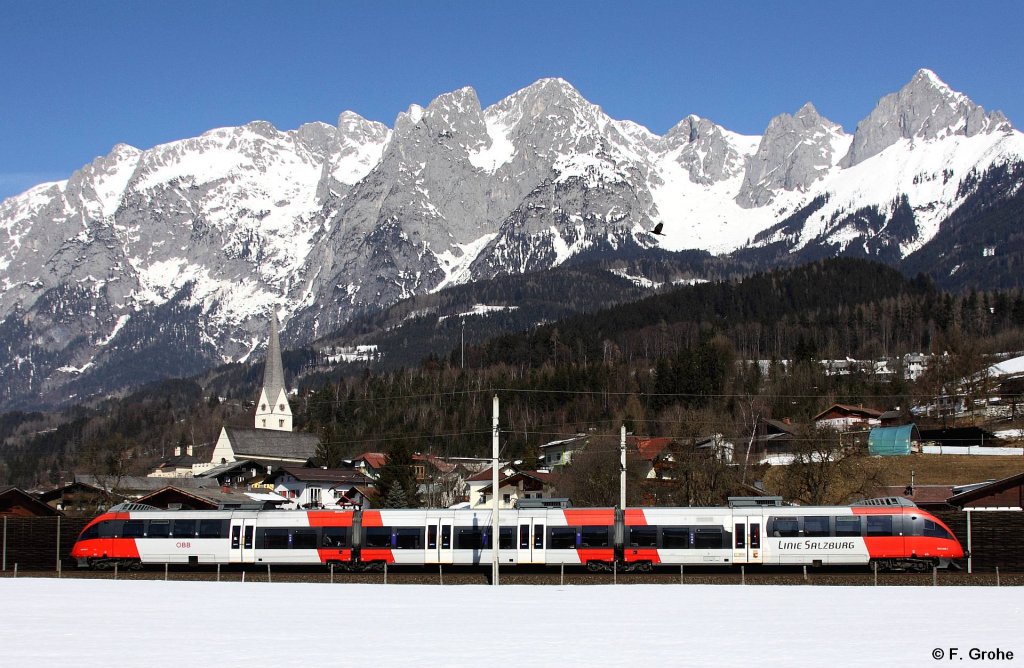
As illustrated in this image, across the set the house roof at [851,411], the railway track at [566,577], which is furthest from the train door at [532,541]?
the house roof at [851,411]

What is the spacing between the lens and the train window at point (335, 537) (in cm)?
6794

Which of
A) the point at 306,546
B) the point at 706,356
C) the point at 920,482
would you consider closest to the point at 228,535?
the point at 306,546

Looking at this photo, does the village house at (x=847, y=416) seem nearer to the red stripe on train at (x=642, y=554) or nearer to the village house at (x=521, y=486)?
the village house at (x=521, y=486)

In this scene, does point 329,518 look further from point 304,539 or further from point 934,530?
point 934,530

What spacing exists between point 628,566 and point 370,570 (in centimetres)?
1355

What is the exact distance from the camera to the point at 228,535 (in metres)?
69.8

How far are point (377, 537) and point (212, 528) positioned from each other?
920 cm

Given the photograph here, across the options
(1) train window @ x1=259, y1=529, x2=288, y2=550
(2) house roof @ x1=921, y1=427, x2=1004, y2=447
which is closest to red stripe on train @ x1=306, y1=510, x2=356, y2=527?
(1) train window @ x1=259, y1=529, x2=288, y2=550

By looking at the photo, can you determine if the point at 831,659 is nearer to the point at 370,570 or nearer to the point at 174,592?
the point at 174,592

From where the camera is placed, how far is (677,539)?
212 ft

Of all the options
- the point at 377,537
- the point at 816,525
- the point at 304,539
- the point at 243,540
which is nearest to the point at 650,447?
the point at 377,537

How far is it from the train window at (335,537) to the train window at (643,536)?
48.6 feet

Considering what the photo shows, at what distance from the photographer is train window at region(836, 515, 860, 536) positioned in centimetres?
6250

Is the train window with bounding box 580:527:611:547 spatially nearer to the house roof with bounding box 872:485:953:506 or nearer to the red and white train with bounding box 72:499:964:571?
the red and white train with bounding box 72:499:964:571
